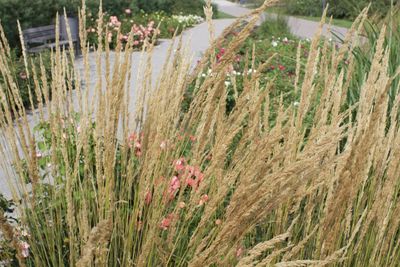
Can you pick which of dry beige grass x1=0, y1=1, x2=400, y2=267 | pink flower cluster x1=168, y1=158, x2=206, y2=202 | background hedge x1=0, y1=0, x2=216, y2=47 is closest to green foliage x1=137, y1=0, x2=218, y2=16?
background hedge x1=0, y1=0, x2=216, y2=47

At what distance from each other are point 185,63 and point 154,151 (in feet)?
1.60

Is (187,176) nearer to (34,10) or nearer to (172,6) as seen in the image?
(34,10)

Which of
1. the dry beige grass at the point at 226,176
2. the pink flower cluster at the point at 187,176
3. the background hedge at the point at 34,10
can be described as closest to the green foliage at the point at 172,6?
the background hedge at the point at 34,10

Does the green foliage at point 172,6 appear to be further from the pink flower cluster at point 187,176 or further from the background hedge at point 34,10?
the pink flower cluster at point 187,176

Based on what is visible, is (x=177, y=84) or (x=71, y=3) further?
(x=71, y=3)

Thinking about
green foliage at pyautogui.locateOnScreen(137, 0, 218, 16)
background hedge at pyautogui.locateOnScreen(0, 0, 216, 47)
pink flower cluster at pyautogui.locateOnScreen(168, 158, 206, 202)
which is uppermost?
pink flower cluster at pyautogui.locateOnScreen(168, 158, 206, 202)

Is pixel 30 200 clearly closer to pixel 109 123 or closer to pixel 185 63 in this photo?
pixel 109 123

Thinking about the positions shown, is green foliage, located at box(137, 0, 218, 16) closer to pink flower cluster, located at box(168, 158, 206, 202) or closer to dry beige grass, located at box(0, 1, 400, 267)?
pink flower cluster, located at box(168, 158, 206, 202)

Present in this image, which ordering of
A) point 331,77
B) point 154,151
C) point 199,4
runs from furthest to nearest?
1. point 199,4
2. point 331,77
3. point 154,151

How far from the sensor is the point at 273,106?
5254 mm

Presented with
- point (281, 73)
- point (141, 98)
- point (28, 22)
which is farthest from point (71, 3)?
point (141, 98)

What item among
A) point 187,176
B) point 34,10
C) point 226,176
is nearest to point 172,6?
point 34,10

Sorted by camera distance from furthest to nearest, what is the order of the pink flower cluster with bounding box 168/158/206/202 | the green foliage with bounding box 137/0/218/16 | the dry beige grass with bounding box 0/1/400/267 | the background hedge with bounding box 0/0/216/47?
1. the green foliage with bounding box 137/0/218/16
2. the background hedge with bounding box 0/0/216/47
3. the pink flower cluster with bounding box 168/158/206/202
4. the dry beige grass with bounding box 0/1/400/267

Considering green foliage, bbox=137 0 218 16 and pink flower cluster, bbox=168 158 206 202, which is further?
green foliage, bbox=137 0 218 16
